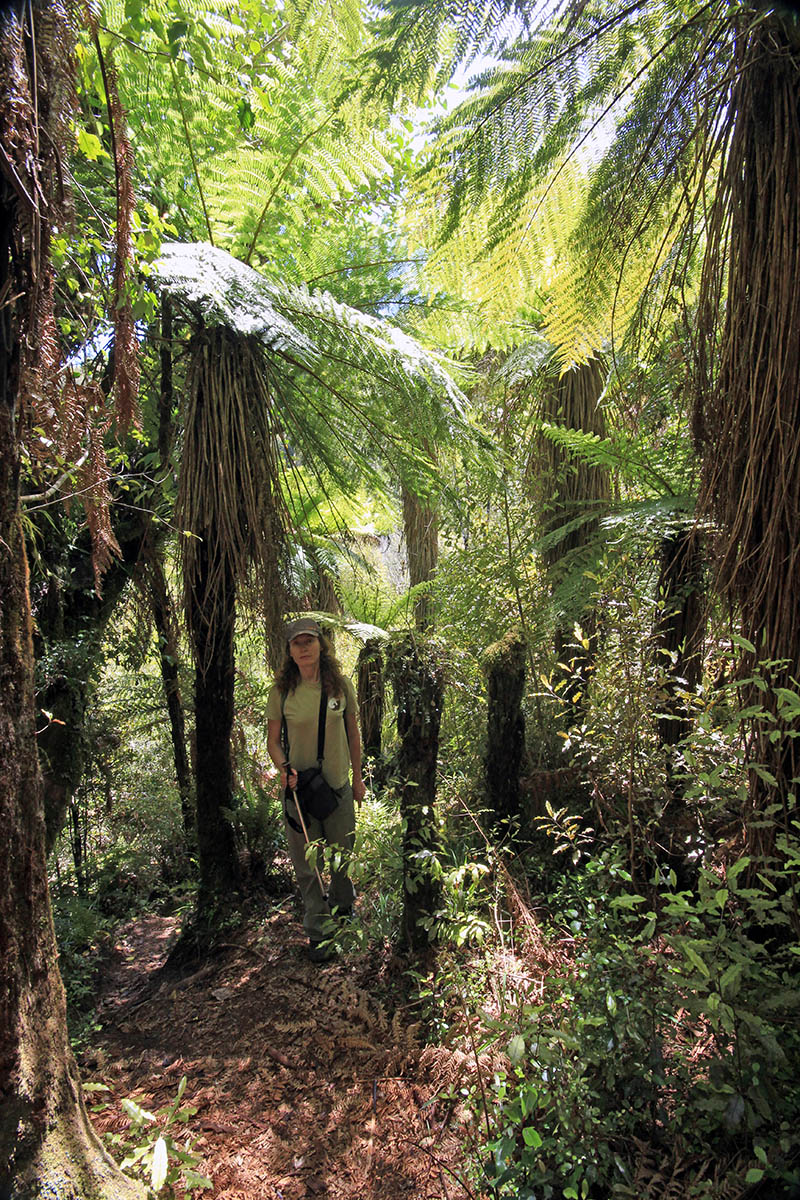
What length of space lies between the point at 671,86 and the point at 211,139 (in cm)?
234

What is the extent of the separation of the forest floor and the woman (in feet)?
1.11

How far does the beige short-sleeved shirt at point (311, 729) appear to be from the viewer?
3.77 m

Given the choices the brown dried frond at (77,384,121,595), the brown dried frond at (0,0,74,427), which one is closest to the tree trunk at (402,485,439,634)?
the brown dried frond at (77,384,121,595)

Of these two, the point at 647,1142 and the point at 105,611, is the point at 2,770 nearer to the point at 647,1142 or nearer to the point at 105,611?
the point at 647,1142

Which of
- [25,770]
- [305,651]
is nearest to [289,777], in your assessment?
[305,651]

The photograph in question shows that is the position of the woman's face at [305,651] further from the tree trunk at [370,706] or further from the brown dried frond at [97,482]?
the tree trunk at [370,706]

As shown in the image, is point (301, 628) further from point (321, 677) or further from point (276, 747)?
point (276, 747)

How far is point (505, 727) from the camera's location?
13.8ft

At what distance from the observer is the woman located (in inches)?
148

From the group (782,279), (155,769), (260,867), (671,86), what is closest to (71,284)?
(671,86)

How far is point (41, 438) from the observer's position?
2.06m

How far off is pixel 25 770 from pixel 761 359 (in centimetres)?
224

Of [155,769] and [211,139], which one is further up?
[211,139]

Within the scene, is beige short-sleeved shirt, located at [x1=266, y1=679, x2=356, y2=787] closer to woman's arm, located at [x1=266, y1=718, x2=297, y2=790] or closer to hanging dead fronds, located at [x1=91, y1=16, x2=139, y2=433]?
woman's arm, located at [x1=266, y1=718, x2=297, y2=790]
